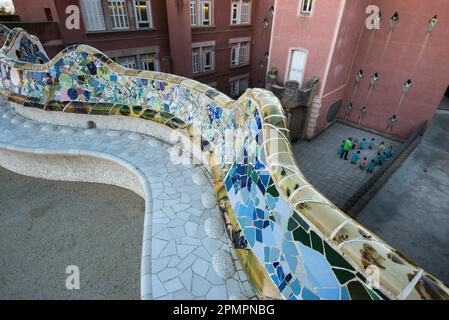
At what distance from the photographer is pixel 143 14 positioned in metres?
18.2

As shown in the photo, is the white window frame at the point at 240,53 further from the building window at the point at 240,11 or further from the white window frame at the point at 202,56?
the white window frame at the point at 202,56

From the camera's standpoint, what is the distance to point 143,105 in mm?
9578

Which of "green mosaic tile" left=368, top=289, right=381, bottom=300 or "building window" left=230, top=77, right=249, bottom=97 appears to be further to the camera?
"building window" left=230, top=77, right=249, bottom=97

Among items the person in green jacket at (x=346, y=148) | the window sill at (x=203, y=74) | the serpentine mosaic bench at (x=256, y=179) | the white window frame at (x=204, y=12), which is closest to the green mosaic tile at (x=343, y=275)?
the serpentine mosaic bench at (x=256, y=179)

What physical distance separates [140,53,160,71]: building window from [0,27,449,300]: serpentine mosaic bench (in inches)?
372

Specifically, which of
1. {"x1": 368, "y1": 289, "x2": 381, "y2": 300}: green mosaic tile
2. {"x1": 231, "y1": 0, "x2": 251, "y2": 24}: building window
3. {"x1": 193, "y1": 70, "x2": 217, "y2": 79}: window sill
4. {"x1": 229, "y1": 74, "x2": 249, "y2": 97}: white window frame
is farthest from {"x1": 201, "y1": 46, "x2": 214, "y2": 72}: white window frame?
{"x1": 368, "y1": 289, "x2": 381, "y2": 300}: green mosaic tile

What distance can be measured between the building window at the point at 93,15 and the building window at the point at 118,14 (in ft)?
2.36

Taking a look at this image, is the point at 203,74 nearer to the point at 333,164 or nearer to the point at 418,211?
the point at 333,164

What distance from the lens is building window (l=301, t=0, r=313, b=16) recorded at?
15709 millimetres

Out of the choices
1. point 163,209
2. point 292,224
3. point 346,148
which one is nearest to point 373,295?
point 292,224

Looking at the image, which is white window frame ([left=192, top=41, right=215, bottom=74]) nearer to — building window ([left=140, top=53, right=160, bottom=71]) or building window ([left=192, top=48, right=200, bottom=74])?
building window ([left=192, top=48, right=200, bottom=74])

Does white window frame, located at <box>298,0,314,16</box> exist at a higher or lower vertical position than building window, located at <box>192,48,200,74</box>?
higher

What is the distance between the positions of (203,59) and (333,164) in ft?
46.6
